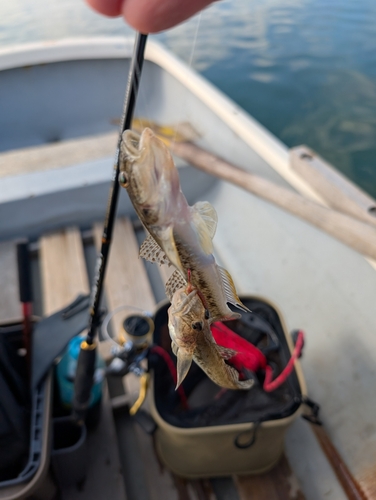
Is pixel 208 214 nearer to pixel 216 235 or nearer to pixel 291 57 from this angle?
pixel 216 235

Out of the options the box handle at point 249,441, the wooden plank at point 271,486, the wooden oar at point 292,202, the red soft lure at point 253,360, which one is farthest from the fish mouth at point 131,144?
the wooden plank at point 271,486

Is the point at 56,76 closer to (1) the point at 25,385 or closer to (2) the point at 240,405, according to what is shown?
(1) the point at 25,385

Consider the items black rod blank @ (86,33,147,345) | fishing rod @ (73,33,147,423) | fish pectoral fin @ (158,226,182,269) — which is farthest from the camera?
fishing rod @ (73,33,147,423)

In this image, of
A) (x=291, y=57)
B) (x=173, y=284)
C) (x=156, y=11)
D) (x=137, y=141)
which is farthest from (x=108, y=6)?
(x=291, y=57)

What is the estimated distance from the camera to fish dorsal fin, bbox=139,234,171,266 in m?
0.94

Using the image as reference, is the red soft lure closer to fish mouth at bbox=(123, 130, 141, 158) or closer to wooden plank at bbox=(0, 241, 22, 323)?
fish mouth at bbox=(123, 130, 141, 158)

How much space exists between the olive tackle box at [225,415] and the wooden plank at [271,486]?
0.07 metres

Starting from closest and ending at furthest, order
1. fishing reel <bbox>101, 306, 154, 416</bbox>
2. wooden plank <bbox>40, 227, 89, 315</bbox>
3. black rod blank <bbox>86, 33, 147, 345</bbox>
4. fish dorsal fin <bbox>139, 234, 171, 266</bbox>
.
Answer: fish dorsal fin <bbox>139, 234, 171, 266</bbox>
black rod blank <bbox>86, 33, 147, 345</bbox>
fishing reel <bbox>101, 306, 154, 416</bbox>
wooden plank <bbox>40, 227, 89, 315</bbox>

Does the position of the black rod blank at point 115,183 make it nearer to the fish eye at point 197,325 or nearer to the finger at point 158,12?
the finger at point 158,12

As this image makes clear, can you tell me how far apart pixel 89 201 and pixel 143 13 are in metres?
2.29

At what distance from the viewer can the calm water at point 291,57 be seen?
15.9ft

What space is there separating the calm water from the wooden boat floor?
123 inches

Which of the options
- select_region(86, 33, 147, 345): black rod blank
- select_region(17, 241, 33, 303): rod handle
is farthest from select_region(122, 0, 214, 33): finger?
select_region(17, 241, 33, 303): rod handle

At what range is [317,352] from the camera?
7.07ft
